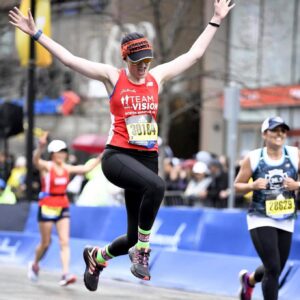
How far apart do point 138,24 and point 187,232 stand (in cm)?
913

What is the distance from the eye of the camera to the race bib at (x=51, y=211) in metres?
11.1

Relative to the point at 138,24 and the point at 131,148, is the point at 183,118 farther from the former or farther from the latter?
the point at 131,148

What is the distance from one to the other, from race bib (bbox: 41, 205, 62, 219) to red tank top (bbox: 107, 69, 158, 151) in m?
4.48

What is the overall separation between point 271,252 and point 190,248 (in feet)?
13.1

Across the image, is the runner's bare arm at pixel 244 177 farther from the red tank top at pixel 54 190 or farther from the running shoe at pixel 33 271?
the running shoe at pixel 33 271

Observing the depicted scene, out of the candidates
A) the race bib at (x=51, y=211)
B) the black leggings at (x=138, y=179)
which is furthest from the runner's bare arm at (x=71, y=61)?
the race bib at (x=51, y=211)

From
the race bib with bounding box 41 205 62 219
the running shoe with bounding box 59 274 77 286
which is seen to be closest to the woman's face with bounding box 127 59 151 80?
the running shoe with bounding box 59 274 77 286

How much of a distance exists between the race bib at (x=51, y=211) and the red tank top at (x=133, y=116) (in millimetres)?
4476

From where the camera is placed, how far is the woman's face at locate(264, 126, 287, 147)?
773 cm

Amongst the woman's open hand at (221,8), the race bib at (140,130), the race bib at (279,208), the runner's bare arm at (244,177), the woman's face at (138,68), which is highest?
the woman's open hand at (221,8)

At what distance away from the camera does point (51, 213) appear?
11.1 meters

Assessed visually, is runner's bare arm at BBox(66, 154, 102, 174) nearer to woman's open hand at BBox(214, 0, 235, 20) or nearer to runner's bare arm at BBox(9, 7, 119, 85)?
woman's open hand at BBox(214, 0, 235, 20)

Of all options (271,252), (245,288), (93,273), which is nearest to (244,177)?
(271,252)

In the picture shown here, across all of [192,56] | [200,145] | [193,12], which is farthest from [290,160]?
[200,145]
